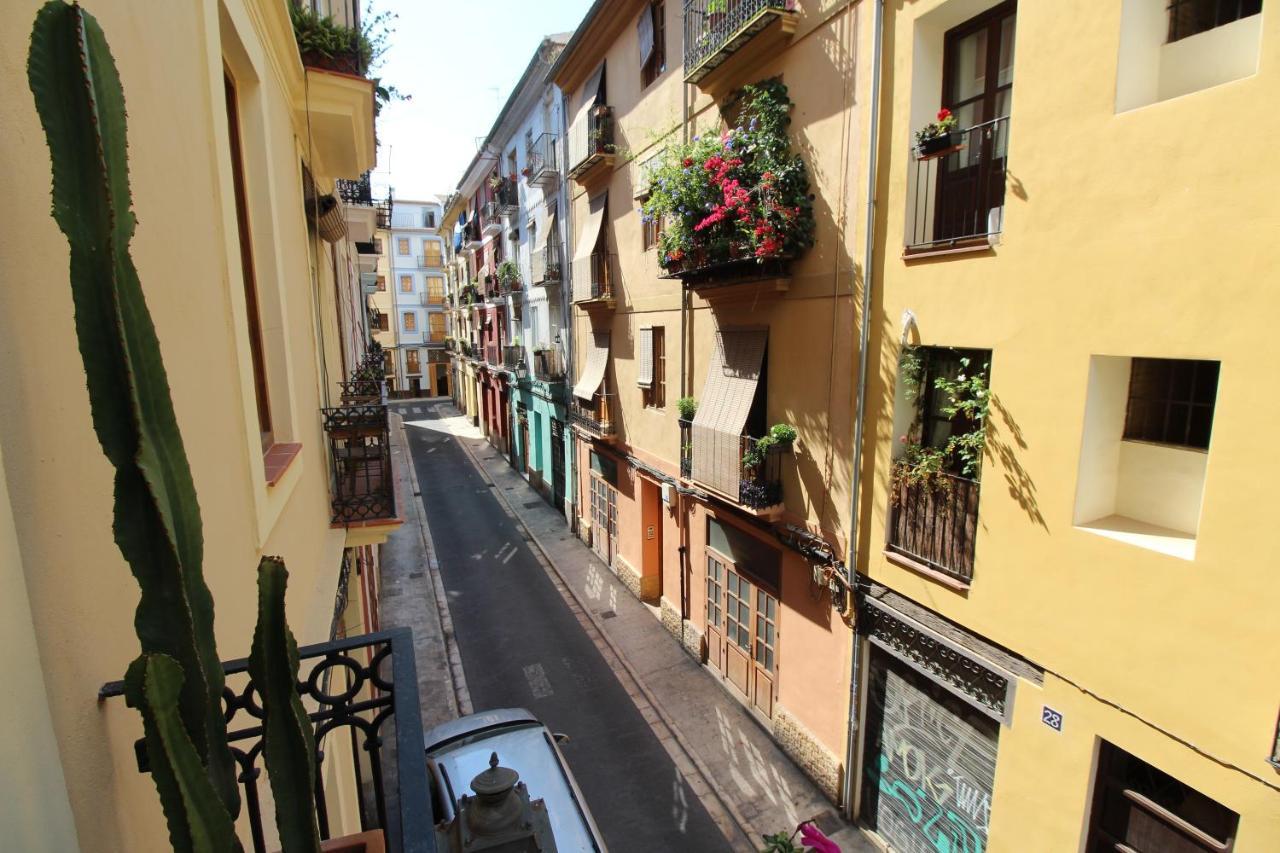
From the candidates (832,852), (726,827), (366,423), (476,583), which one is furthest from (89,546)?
(476,583)

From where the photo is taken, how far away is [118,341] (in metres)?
1.31

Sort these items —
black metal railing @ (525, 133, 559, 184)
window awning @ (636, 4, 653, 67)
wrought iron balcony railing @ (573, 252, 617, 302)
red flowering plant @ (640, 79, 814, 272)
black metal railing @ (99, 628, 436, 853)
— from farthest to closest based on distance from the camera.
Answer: black metal railing @ (525, 133, 559, 184) < wrought iron balcony railing @ (573, 252, 617, 302) < window awning @ (636, 4, 653, 67) < red flowering plant @ (640, 79, 814, 272) < black metal railing @ (99, 628, 436, 853)

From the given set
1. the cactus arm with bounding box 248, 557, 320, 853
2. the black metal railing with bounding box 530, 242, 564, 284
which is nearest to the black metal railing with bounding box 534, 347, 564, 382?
the black metal railing with bounding box 530, 242, 564, 284

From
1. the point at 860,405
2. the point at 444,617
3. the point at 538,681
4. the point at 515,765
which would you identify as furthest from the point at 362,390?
the point at 860,405

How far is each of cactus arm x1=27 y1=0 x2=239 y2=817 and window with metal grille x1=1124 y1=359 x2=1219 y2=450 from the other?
631 cm

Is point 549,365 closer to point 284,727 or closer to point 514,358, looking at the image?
point 514,358

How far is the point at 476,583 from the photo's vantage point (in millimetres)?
15625

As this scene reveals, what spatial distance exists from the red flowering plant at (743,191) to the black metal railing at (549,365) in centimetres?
967

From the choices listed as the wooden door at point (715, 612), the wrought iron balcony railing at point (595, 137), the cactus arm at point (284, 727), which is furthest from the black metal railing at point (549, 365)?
the cactus arm at point (284, 727)

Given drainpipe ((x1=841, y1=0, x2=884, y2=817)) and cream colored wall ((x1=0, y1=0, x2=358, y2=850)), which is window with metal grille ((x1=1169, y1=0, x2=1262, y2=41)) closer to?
drainpipe ((x1=841, y1=0, x2=884, y2=817))

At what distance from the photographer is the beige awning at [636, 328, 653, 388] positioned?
13.2 m

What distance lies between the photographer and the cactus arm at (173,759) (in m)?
1.35

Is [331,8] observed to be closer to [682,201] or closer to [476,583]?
[682,201]

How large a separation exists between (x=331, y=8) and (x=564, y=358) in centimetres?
1024
